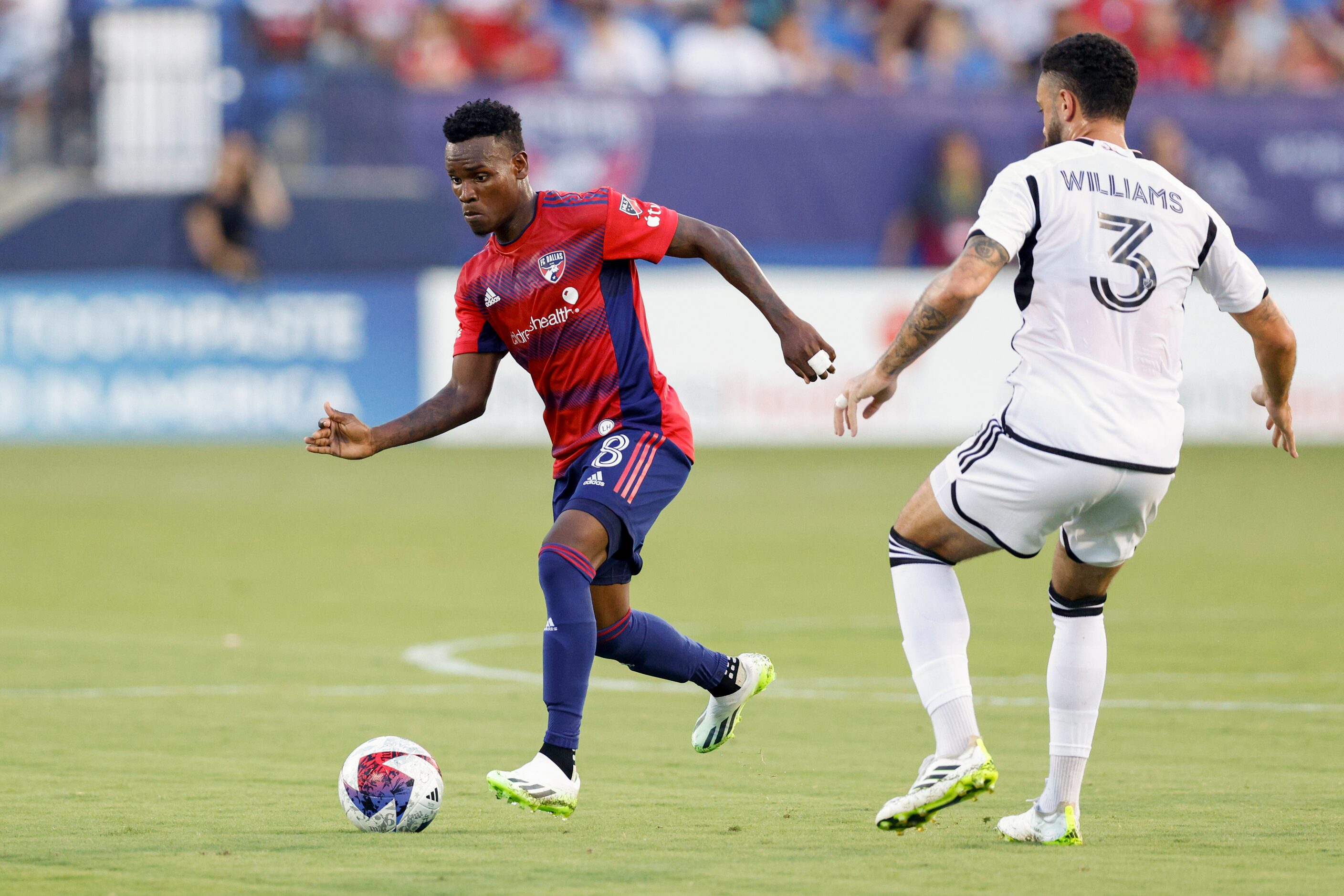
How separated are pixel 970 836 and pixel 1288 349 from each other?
1.63 m

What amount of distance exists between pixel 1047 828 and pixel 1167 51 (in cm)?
2170

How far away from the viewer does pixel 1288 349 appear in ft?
18.8

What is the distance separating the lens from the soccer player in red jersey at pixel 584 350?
635 centimetres

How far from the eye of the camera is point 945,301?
528 cm

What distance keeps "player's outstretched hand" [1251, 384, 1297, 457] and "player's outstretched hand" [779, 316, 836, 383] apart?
1279mm

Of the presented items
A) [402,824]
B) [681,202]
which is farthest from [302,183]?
[402,824]

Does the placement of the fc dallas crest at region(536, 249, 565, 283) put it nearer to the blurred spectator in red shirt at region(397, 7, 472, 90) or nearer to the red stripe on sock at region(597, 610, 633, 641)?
the red stripe on sock at region(597, 610, 633, 641)

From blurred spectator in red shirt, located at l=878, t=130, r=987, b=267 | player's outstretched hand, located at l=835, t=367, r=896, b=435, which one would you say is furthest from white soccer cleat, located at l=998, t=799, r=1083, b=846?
blurred spectator in red shirt, located at l=878, t=130, r=987, b=267

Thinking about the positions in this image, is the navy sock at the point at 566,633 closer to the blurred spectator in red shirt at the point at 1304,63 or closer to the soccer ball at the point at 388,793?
the soccer ball at the point at 388,793

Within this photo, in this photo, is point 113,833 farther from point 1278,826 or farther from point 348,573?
point 348,573

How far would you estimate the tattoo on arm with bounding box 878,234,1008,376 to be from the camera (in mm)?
5270

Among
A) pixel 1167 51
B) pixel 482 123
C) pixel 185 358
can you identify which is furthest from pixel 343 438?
pixel 1167 51

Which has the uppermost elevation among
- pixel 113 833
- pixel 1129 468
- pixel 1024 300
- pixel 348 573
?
pixel 1024 300

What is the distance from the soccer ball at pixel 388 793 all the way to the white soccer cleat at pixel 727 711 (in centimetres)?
135
